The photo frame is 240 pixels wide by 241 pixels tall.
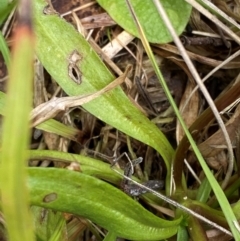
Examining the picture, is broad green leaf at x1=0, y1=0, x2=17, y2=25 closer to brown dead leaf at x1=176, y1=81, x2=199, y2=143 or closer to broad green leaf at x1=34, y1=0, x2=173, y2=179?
broad green leaf at x1=34, y1=0, x2=173, y2=179

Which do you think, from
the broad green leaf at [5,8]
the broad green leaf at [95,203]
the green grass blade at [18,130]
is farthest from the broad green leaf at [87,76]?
the green grass blade at [18,130]

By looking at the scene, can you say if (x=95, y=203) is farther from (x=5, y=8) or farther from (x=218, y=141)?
(x=5, y=8)

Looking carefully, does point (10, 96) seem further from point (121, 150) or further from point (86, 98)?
point (121, 150)

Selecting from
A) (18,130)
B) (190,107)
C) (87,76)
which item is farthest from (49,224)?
(18,130)

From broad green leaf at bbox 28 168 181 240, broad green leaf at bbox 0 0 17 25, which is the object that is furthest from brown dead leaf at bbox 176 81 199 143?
broad green leaf at bbox 0 0 17 25

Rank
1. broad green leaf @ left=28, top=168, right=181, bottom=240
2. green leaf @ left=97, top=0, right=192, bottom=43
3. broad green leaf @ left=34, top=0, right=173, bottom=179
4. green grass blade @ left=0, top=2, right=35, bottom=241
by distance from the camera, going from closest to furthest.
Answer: green grass blade @ left=0, top=2, right=35, bottom=241 < broad green leaf @ left=28, top=168, right=181, bottom=240 < broad green leaf @ left=34, top=0, right=173, bottom=179 < green leaf @ left=97, top=0, right=192, bottom=43

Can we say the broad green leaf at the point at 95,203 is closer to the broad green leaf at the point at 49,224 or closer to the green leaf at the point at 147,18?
the broad green leaf at the point at 49,224
